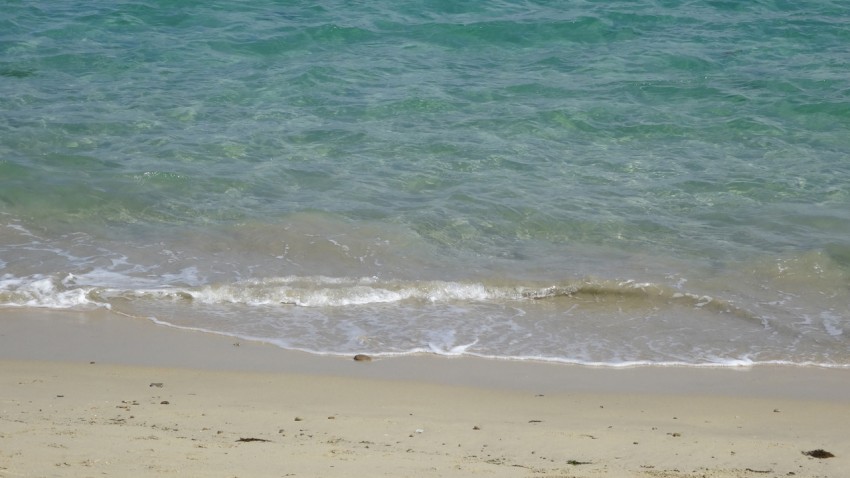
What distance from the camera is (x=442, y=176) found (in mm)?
9938

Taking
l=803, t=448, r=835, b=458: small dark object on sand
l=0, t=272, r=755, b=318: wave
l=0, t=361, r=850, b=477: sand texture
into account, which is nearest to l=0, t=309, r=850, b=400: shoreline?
l=0, t=361, r=850, b=477: sand texture

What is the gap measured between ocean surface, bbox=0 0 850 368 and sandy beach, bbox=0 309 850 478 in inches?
14.3

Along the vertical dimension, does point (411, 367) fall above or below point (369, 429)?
below

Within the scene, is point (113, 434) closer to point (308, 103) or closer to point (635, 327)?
point (635, 327)

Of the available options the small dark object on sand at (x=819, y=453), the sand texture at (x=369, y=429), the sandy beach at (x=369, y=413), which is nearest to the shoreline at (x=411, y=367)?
the sandy beach at (x=369, y=413)

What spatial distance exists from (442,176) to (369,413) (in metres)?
5.01

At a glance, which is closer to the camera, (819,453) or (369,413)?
(819,453)

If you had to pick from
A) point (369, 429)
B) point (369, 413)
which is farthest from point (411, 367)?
point (369, 429)

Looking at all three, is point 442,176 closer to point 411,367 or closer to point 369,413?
Result: point 411,367

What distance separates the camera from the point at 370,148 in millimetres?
10703

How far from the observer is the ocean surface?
7.13m

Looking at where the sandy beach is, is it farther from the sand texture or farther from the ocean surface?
the ocean surface

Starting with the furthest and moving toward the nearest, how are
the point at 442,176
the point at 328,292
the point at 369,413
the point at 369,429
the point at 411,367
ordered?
the point at 442,176, the point at 328,292, the point at 411,367, the point at 369,413, the point at 369,429

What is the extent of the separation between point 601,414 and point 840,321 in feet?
9.13
